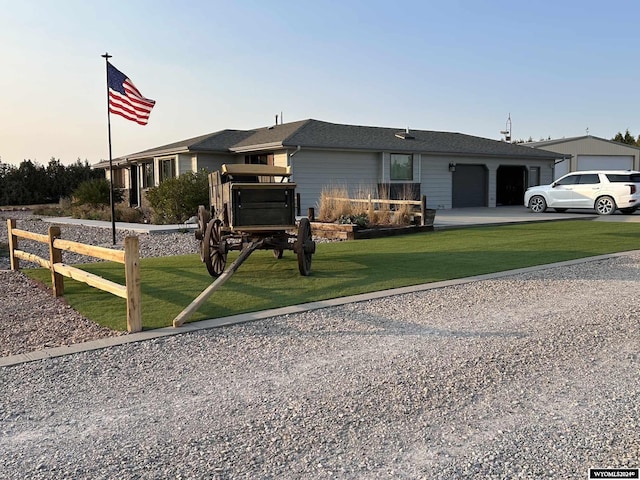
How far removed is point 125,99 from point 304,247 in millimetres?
7939

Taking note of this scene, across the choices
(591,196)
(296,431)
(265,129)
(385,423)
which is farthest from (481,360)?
(265,129)

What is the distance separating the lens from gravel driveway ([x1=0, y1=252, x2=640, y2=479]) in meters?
2.99

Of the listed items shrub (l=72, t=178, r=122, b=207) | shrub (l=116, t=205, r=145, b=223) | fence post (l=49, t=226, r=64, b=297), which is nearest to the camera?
fence post (l=49, t=226, r=64, b=297)

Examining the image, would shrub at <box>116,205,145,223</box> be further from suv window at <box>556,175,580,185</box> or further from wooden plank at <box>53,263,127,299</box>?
suv window at <box>556,175,580,185</box>

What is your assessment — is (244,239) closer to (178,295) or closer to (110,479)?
(178,295)

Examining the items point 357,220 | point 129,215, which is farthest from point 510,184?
point 129,215

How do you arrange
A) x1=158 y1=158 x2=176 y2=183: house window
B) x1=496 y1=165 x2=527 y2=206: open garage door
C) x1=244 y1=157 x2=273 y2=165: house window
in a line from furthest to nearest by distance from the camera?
1. x1=496 y1=165 x2=527 y2=206: open garage door
2. x1=158 y1=158 x2=176 y2=183: house window
3. x1=244 y1=157 x2=273 y2=165: house window

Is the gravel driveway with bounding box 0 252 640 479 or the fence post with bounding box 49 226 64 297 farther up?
the fence post with bounding box 49 226 64 297

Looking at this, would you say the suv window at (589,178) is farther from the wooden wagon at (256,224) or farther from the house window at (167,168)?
the wooden wagon at (256,224)

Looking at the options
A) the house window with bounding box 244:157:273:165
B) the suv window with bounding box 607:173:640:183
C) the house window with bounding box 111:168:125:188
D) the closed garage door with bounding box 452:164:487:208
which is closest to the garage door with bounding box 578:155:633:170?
the closed garage door with bounding box 452:164:487:208

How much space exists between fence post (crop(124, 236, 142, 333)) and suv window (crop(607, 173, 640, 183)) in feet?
63.8

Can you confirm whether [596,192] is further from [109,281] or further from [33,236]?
[109,281]

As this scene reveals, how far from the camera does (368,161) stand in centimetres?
2253

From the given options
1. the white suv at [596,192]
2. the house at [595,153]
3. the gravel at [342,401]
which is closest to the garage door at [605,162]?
the house at [595,153]
